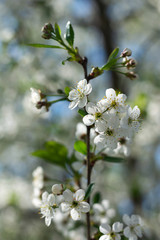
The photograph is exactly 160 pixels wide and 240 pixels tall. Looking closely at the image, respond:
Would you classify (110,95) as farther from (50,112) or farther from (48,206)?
(50,112)

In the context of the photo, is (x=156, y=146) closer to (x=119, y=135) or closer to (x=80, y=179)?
(x=80, y=179)

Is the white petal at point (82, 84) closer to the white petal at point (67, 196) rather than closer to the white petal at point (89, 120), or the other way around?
the white petal at point (89, 120)

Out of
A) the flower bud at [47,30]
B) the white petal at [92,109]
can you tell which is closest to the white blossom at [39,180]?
the white petal at [92,109]

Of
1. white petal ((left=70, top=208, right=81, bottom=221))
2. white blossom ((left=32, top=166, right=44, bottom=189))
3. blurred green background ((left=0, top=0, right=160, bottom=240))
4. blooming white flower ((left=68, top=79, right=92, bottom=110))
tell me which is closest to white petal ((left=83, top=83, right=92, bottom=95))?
blooming white flower ((left=68, top=79, right=92, bottom=110))

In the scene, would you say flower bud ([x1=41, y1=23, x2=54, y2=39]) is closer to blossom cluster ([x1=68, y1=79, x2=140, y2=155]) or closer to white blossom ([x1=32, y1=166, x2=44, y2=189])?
blossom cluster ([x1=68, y1=79, x2=140, y2=155])

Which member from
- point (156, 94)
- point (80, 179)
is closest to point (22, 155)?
point (156, 94)
